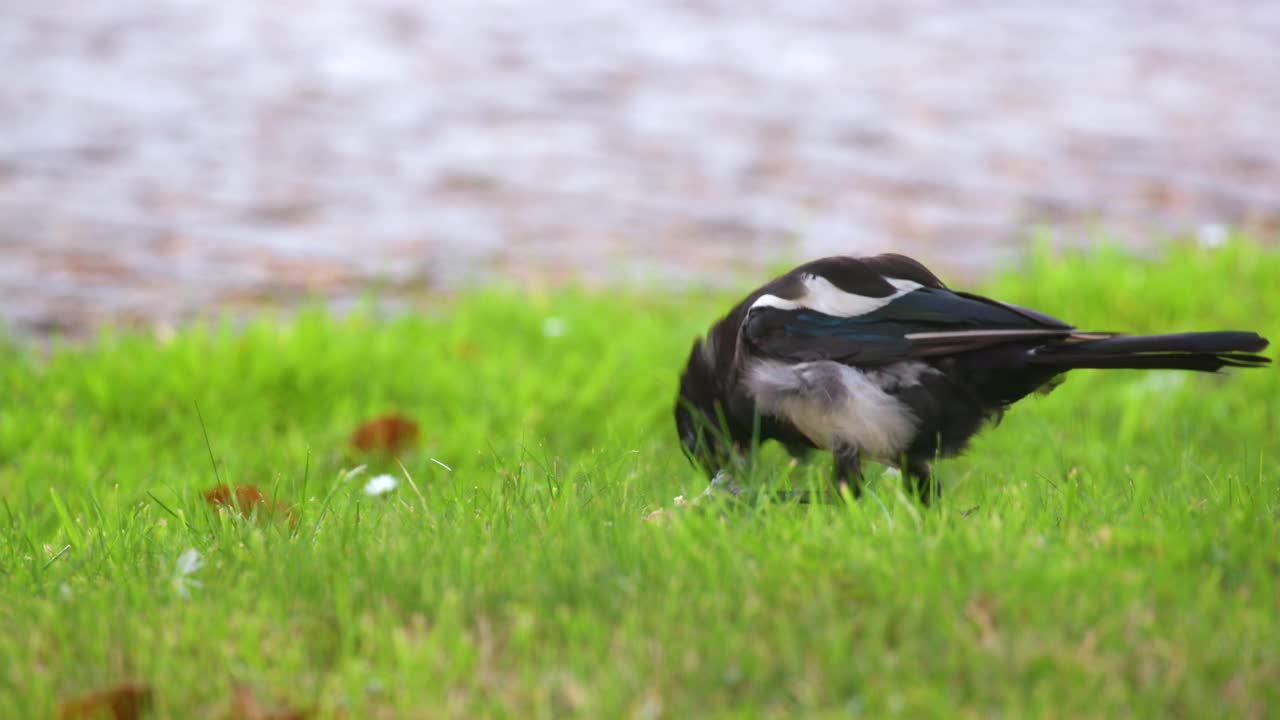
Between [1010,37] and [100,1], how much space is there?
8.87m

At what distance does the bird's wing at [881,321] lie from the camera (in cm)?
345

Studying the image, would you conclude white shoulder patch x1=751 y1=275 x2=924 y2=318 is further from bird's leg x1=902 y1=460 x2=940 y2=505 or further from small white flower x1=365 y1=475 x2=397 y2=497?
small white flower x1=365 y1=475 x2=397 y2=497

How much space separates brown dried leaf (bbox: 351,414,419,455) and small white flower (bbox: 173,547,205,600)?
76.7 inches

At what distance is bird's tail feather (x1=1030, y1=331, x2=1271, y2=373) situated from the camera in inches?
124

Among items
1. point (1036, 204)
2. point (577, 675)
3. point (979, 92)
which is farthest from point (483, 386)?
point (979, 92)

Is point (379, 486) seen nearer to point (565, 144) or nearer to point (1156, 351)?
point (1156, 351)

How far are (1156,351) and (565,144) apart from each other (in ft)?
23.8

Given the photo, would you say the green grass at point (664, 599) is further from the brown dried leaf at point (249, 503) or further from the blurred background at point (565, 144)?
the blurred background at point (565, 144)

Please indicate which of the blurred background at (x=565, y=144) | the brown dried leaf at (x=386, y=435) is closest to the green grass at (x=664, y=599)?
the brown dried leaf at (x=386, y=435)

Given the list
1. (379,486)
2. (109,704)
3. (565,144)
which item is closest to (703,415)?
(379,486)

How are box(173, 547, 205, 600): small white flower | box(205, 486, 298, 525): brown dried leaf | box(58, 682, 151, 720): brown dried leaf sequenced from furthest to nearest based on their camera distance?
box(205, 486, 298, 525): brown dried leaf → box(173, 547, 205, 600): small white flower → box(58, 682, 151, 720): brown dried leaf

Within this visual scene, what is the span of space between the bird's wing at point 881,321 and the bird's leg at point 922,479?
0.30 m

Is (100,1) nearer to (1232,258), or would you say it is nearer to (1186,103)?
(1186,103)

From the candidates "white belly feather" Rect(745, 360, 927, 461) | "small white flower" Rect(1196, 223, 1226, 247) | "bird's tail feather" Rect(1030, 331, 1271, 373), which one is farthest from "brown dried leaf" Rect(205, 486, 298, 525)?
"small white flower" Rect(1196, 223, 1226, 247)
